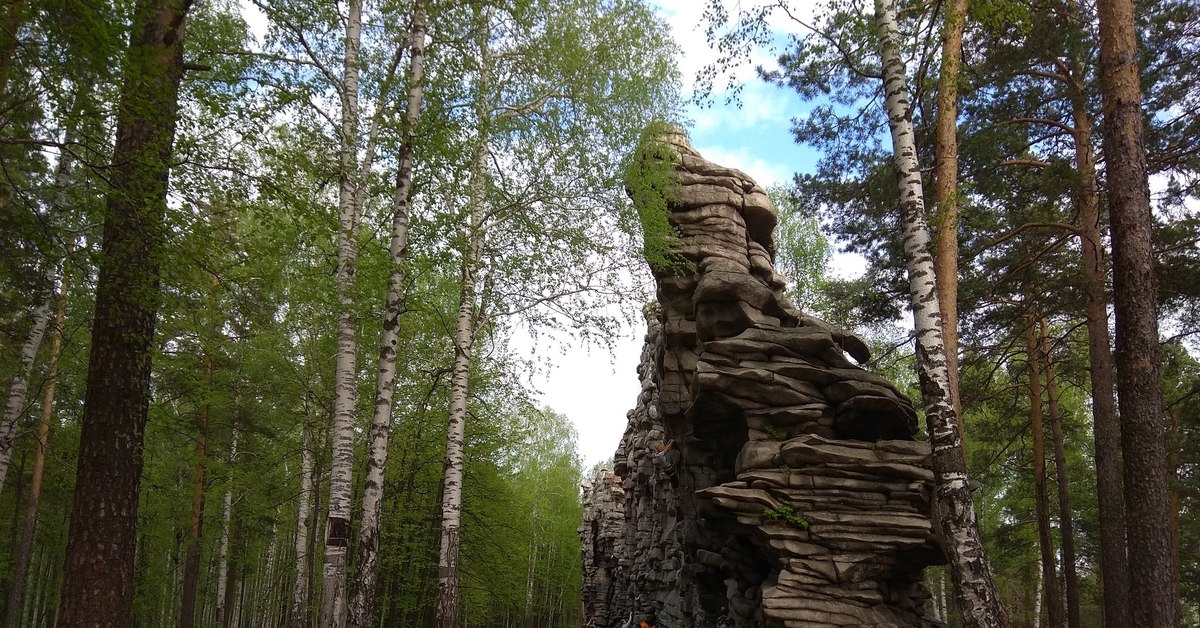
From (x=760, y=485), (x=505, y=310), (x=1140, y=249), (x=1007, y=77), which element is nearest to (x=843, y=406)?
(x=760, y=485)

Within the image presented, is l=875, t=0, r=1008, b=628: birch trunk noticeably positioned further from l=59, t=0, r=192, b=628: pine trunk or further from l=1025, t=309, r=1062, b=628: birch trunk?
l=1025, t=309, r=1062, b=628: birch trunk

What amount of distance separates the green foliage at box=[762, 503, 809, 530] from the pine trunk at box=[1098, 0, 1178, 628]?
3925 mm

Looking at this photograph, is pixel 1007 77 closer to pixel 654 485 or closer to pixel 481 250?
pixel 481 250

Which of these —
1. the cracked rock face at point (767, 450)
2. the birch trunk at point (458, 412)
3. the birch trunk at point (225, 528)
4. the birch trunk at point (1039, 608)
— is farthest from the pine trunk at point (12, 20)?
the birch trunk at point (1039, 608)

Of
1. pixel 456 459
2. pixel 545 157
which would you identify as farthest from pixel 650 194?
pixel 456 459

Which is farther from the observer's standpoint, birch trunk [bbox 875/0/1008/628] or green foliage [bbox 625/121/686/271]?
green foliage [bbox 625/121/686/271]

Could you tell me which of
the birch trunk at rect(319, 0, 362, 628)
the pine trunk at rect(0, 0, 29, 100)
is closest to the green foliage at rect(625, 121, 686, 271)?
the birch trunk at rect(319, 0, 362, 628)

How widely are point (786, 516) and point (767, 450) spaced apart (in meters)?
1.10

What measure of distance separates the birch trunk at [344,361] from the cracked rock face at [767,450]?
5.41 metres

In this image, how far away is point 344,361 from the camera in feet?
31.2

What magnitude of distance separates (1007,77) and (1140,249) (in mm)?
6776

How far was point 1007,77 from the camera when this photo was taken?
13023 mm

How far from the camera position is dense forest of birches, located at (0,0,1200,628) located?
20.7ft

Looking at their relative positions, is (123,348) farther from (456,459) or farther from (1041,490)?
(1041,490)
